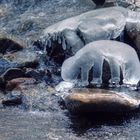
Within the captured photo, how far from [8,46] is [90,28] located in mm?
1443

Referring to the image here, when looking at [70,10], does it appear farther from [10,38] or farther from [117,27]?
[117,27]

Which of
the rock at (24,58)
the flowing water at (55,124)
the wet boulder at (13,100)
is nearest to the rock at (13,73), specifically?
the rock at (24,58)

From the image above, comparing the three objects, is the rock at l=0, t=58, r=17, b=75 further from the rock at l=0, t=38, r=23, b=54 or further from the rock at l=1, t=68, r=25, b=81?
the rock at l=0, t=38, r=23, b=54

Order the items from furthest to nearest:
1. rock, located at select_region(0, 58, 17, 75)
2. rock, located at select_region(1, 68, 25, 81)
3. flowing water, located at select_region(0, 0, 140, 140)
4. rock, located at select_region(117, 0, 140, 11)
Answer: rock, located at select_region(117, 0, 140, 11), rock, located at select_region(0, 58, 17, 75), rock, located at select_region(1, 68, 25, 81), flowing water, located at select_region(0, 0, 140, 140)

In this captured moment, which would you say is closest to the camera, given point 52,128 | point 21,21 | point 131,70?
point 52,128

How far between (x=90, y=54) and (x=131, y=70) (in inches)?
21.4

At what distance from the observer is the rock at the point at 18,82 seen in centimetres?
636

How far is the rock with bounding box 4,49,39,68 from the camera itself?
6.97 metres

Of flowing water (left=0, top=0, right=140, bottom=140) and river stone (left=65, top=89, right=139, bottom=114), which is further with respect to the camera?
river stone (left=65, top=89, right=139, bottom=114)

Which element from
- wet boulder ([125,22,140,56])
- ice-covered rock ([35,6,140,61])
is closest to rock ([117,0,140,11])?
ice-covered rock ([35,6,140,61])

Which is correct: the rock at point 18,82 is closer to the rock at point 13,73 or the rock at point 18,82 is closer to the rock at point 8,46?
the rock at point 13,73

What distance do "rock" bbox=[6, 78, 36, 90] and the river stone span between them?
1109 mm

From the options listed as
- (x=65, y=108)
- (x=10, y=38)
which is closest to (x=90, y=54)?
(x=65, y=108)

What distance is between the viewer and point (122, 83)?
617 cm
